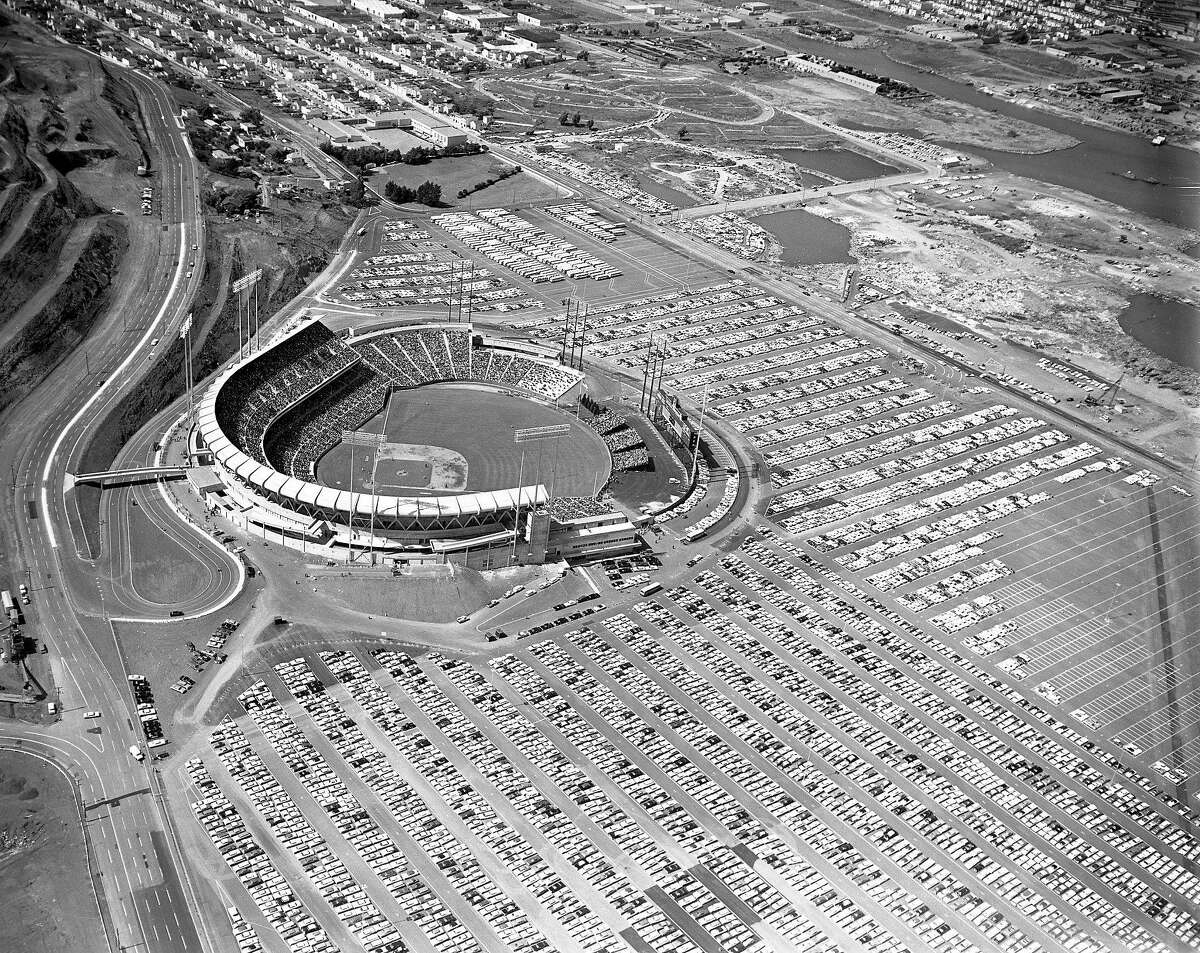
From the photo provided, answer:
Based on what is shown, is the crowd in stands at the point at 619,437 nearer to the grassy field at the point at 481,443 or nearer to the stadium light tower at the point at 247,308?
the grassy field at the point at 481,443

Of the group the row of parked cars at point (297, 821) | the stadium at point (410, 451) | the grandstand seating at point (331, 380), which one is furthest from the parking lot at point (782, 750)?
the grandstand seating at point (331, 380)

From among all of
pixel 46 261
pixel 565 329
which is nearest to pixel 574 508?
pixel 565 329

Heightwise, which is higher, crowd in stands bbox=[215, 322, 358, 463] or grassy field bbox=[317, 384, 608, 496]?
crowd in stands bbox=[215, 322, 358, 463]

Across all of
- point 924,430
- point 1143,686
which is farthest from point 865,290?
point 1143,686

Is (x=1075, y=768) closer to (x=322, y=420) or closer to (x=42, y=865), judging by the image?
(x=42, y=865)

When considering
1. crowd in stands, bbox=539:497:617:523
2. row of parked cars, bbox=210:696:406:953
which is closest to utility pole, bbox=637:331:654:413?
crowd in stands, bbox=539:497:617:523

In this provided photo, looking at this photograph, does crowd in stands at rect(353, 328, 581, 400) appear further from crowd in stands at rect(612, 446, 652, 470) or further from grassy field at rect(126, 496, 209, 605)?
grassy field at rect(126, 496, 209, 605)
